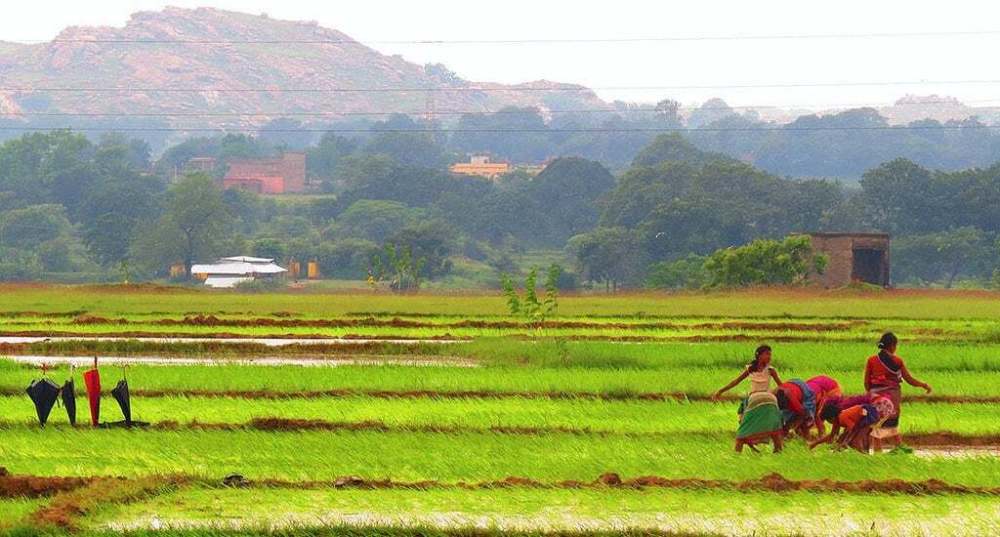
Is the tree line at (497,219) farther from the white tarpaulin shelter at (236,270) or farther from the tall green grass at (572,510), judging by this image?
the tall green grass at (572,510)

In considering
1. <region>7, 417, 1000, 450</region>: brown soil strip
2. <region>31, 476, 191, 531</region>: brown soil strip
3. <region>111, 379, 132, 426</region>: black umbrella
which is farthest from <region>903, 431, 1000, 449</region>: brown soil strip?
<region>111, 379, 132, 426</region>: black umbrella

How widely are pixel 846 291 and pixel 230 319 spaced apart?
26.2 metres

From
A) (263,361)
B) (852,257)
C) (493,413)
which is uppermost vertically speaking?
(493,413)

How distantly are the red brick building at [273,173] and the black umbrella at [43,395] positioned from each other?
14592 centimetres

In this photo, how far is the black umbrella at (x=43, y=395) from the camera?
19094 mm

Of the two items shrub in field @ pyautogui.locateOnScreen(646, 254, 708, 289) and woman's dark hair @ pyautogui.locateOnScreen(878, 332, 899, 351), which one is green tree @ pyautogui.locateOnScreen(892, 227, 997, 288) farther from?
woman's dark hair @ pyautogui.locateOnScreen(878, 332, 899, 351)

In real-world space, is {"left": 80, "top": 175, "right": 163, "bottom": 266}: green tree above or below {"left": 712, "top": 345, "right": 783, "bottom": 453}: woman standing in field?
below

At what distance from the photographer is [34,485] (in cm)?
1461

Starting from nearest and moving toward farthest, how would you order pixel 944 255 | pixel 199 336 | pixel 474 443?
pixel 474 443 → pixel 199 336 → pixel 944 255

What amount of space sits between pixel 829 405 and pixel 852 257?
165 ft

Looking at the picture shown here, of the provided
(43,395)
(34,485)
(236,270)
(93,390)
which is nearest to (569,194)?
(236,270)

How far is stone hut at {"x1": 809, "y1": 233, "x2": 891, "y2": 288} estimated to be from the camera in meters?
66.8

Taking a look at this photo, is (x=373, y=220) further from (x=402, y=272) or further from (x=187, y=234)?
(x=402, y=272)

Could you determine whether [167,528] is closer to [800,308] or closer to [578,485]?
[578,485]
